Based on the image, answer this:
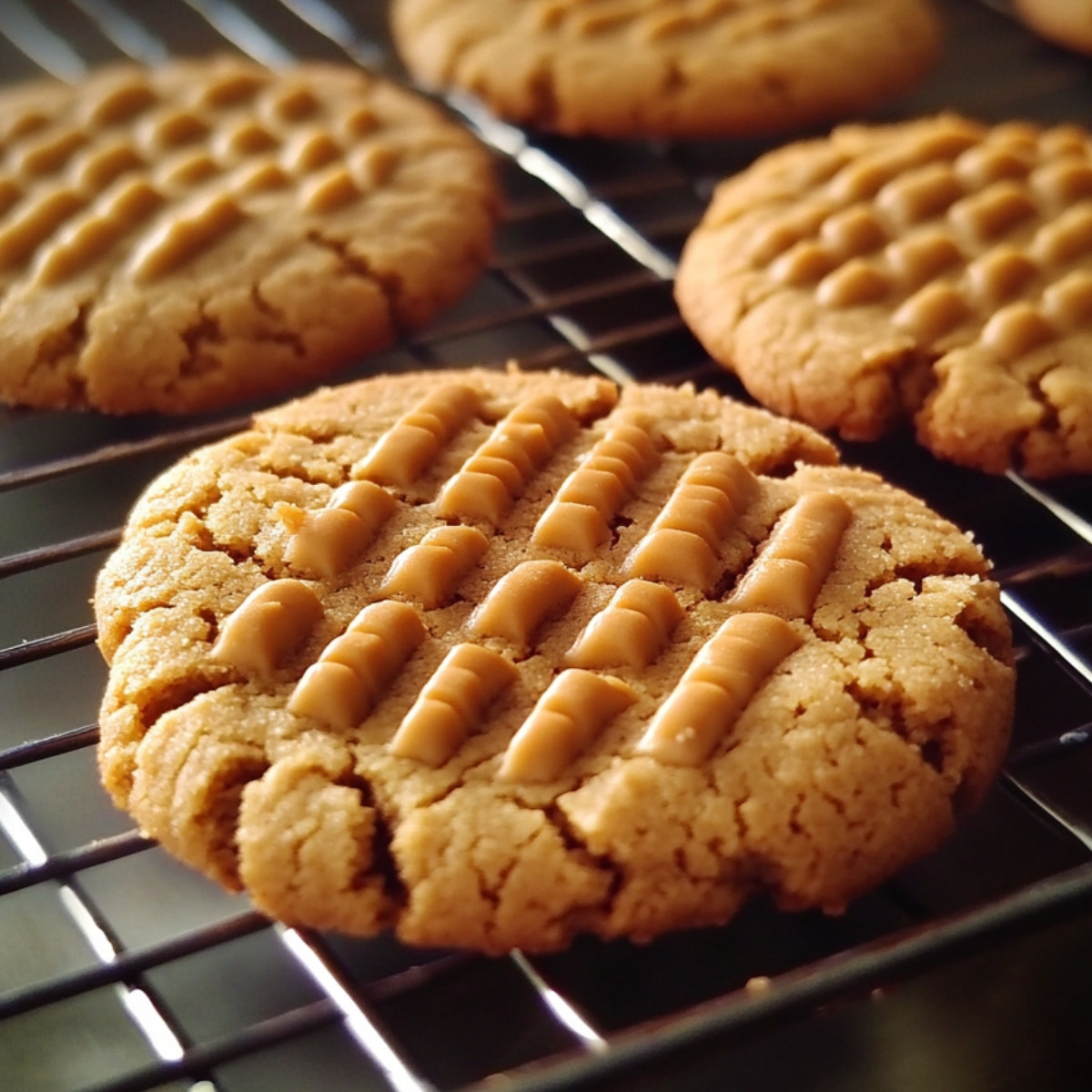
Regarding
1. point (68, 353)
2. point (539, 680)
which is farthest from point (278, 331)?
point (539, 680)

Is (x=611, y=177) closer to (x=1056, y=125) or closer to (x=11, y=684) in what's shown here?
(x=1056, y=125)

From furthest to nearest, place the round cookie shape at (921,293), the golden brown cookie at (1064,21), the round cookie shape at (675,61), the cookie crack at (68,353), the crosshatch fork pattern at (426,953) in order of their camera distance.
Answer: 1. the golden brown cookie at (1064,21)
2. the round cookie shape at (675,61)
3. the cookie crack at (68,353)
4. the round cookie shape at (921,293)
5. the crosshatch fork pattern at (426,953)

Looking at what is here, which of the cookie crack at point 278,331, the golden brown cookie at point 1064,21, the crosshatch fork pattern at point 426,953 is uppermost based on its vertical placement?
the golden brown cookie at point 1064,21

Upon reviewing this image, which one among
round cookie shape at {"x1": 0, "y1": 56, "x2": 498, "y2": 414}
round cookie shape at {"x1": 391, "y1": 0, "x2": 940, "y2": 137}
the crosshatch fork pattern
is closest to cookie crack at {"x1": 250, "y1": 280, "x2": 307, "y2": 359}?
round cookie shape at {"x1": 0, "y1": 56, "x2": 498, "y2": 414}

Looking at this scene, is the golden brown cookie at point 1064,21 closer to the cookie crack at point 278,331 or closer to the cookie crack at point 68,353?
the cookie crack at point 278,331

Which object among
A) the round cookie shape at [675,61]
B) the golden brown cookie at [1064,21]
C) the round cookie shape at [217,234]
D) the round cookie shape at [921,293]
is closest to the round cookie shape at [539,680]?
the round cookie shape at [921,293]
